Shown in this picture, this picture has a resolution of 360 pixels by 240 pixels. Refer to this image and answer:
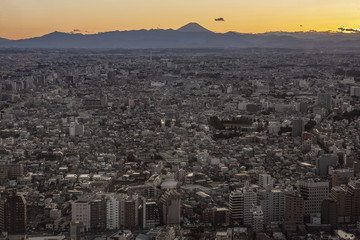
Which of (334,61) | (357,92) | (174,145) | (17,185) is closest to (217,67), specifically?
(334,61)

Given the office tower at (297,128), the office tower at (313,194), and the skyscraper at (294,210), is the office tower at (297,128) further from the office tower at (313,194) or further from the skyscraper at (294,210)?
the skyscraper at (294,210)

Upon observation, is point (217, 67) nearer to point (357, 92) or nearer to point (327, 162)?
point (357, 92)

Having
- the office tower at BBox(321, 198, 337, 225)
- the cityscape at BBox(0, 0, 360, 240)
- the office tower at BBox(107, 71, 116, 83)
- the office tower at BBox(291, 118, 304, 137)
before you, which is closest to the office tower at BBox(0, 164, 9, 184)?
the cityscape at BBox(0, 0, 360, 240)

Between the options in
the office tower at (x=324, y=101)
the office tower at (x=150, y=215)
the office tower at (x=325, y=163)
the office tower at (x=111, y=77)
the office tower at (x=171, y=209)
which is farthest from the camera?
the office tower at (x=111, y=77)

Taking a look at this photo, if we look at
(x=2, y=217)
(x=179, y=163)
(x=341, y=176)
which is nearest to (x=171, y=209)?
(x=2, y=217)

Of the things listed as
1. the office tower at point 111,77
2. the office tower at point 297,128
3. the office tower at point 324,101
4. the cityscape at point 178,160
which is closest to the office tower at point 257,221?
the cityscape at point 178,160
